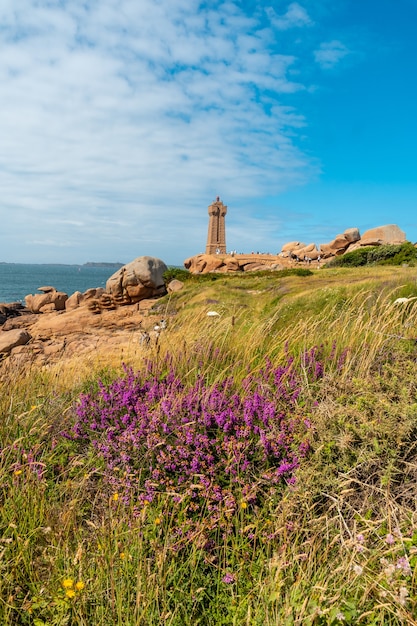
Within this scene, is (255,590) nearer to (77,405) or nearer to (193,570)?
(193,570)

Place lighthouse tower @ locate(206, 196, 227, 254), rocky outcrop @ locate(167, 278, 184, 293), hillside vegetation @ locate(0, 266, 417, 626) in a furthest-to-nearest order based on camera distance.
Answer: lighthouse tower @ locate(206, 196, 227, 254) → rocky outcrop @ locate(167, 278, 184, 293) → hillside vegetation @ locate(0, 266, 417, 626)

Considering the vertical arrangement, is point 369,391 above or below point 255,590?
above

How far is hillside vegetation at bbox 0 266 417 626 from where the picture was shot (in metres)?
2.05

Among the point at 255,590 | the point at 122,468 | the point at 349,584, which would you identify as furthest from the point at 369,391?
the point at 122,468

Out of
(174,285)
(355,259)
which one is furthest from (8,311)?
(355,259)

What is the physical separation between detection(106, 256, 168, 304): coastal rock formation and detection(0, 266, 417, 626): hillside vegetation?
1943 centimetres

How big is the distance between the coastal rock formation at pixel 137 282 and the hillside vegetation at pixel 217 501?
19.4 m

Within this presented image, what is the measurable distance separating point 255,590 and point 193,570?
0.37 m

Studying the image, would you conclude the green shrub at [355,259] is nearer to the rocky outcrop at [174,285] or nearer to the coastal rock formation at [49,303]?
the rocky outcrop at [174,285]

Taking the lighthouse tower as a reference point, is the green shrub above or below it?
below

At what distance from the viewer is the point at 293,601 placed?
1.92 metres

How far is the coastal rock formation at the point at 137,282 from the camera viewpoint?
78.0 ft

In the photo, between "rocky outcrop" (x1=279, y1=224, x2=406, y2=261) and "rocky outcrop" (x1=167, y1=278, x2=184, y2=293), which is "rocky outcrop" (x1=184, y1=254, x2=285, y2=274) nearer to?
"rocky outcrop" (x1=279, y1=224, x2=406, y2=261)

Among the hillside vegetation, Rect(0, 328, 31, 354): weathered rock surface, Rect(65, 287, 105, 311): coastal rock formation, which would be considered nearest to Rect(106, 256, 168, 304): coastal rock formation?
Rect(65, 287, 105, 311): coastal rock formation
